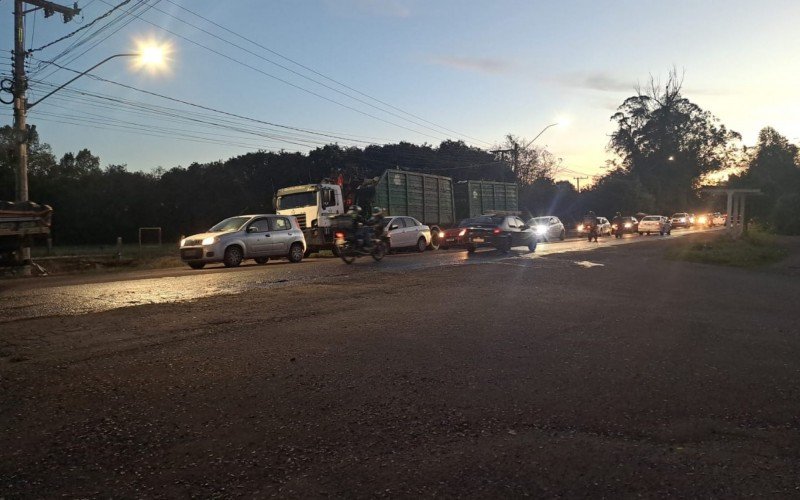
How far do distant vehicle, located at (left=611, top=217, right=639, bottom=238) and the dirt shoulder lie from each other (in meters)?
35.4

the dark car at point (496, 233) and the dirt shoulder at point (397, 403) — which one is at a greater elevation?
the dark car at point (496, 233)

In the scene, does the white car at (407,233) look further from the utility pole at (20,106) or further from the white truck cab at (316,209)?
the utility pole at (20,106)

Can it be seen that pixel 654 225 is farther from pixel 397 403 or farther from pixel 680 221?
pixel 397 403

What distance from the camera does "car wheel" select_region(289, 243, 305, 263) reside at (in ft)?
65.2

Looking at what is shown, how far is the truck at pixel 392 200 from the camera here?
75.4ft

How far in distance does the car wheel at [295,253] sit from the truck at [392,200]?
146 cm

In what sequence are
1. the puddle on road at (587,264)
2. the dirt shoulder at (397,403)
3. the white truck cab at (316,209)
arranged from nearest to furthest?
the dirt shoulder at (397,403) < the puddle on road at (587,264) < the white truck cab at (316,209)

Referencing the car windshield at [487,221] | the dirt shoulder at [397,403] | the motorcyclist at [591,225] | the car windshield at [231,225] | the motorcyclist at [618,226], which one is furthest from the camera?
the motorcyclist at [618,226]

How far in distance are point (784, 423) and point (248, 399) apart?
159 inches

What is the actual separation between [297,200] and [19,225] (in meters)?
9.77

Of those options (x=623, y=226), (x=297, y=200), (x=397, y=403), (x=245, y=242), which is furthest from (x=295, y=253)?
(x=623, y=226)

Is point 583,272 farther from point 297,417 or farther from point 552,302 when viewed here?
point 297,417

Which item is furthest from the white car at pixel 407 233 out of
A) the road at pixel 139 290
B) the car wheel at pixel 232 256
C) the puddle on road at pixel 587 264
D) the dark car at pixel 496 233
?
the road at pixel 139 290

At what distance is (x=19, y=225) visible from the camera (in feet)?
53.3
